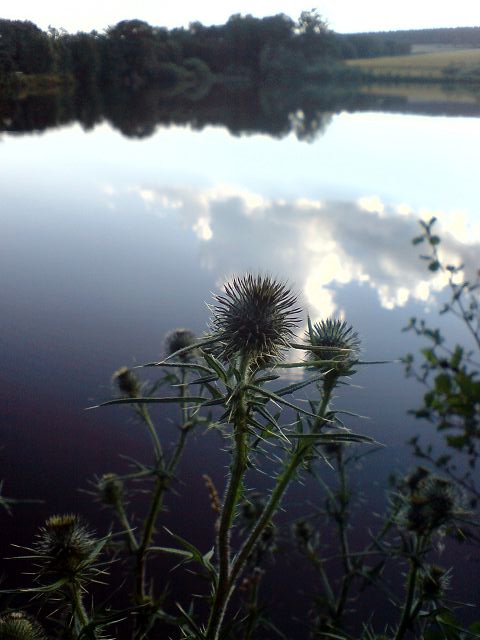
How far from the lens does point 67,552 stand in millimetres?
752

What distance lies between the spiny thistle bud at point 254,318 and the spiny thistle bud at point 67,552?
0.32 meters

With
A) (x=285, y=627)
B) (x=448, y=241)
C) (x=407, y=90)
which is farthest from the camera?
(x=407, y=90)

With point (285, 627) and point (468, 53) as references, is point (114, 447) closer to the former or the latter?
point (285, 627)

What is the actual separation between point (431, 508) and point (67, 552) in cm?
61

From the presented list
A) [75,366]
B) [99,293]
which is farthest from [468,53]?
[75,366]

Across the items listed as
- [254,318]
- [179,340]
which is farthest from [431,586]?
[179,340]

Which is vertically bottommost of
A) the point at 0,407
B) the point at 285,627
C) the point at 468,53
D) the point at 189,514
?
the point at 285,627

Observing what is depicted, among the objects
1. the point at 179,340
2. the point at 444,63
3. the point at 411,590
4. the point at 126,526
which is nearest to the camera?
the point at 411,590

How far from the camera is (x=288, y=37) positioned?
11664 millimetres

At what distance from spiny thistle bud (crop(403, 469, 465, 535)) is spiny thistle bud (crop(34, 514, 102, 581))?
20.4 inches

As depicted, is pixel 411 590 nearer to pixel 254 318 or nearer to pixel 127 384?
pixel 254 318

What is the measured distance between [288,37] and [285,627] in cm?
1240

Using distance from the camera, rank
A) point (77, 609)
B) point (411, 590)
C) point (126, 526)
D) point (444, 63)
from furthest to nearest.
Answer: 1. point (444, 63)
2. point (126, 526)
3. point (411, 590)
4. point (77, 609)

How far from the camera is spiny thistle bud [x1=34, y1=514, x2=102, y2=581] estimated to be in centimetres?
72
